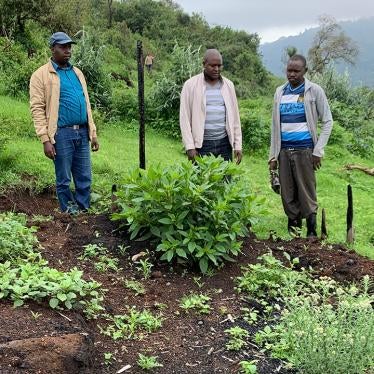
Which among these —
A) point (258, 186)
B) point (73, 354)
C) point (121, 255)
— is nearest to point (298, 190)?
point (121, 255)

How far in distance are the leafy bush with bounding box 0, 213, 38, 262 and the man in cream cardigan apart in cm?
192

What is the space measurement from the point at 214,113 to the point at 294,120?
877 millimetres

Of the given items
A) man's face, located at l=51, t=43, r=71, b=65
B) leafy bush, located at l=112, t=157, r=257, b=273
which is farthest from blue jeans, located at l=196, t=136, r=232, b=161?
man's face, located at l=51, t=43, r=71, b=65

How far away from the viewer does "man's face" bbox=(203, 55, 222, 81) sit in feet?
18.1

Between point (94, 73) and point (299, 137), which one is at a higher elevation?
point (94, 73)

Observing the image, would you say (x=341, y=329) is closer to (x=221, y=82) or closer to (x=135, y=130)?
(x=221, y=82)

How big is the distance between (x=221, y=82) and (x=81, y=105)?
1.43 meters

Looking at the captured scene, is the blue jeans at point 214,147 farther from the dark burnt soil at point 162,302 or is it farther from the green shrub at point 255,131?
the green shrub at point 255,131

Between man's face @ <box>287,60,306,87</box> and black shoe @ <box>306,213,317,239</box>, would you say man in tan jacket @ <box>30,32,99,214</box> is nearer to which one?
man's face @ <box>287,60,306,87</box>

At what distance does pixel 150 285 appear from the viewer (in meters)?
4.25

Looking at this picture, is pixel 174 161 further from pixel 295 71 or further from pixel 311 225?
pixel 295 71

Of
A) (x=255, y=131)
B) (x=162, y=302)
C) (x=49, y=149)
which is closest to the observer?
(x=162, y=302)

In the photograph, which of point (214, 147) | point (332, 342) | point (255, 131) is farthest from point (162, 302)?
point (255, 131)

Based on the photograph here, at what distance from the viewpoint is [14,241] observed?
4.15 meters
